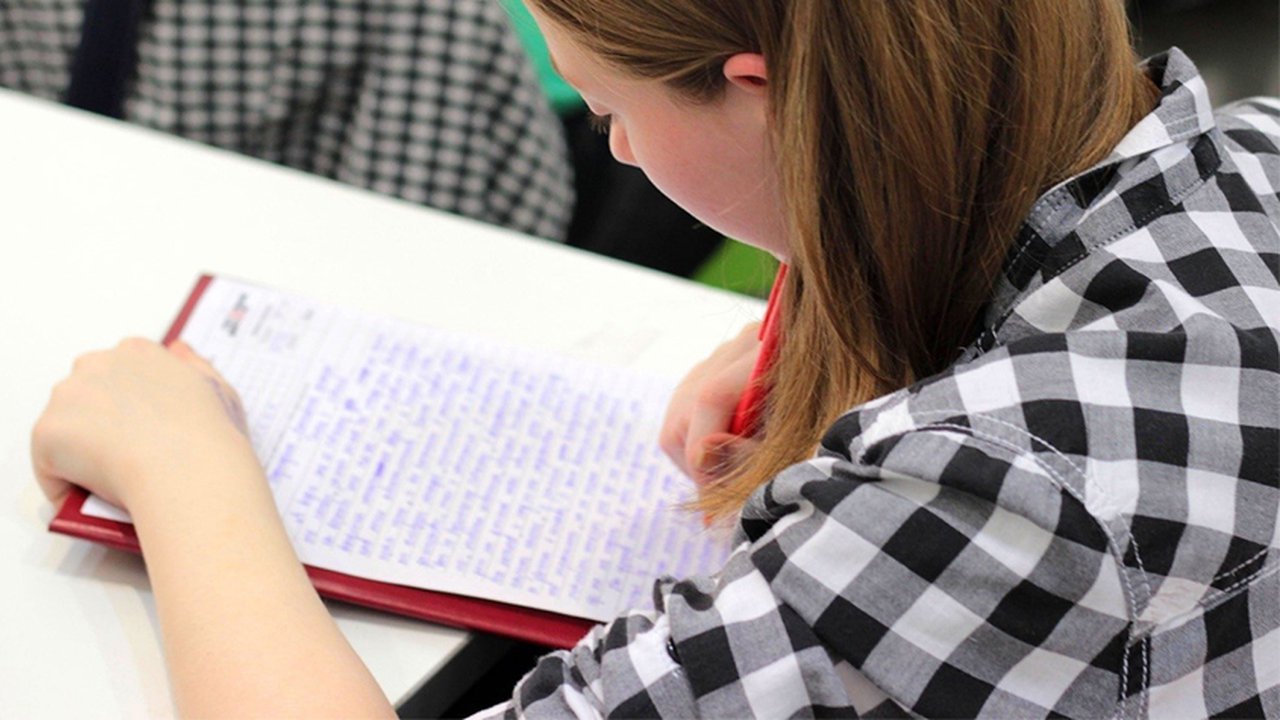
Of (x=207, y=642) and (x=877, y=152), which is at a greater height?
(x=877, y=152)

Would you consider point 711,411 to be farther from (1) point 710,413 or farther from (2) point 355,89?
(2) point 355,89

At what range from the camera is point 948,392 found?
505 mm

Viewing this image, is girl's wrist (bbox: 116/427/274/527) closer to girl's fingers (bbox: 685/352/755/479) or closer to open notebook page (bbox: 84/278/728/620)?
open notebook page (bbox: 84/278/728/620)

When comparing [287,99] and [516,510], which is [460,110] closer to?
[287,99]

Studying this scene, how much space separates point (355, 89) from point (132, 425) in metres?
0.60

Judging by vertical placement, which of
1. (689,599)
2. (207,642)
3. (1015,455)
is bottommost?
(207,642)

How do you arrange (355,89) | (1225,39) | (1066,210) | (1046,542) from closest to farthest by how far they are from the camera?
(1046,542), (1066,210), (355,89), (1225,39)

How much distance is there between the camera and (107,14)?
118 cm

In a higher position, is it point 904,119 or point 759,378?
point 904,119

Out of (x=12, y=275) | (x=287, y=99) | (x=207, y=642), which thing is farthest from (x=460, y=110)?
(x=207, y=642)

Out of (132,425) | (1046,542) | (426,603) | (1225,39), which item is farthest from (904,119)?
(1225,39)

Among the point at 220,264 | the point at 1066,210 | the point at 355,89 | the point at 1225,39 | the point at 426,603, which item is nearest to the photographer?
the point at 1066,210

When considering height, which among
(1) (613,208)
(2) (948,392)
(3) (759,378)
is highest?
(2) (948,392)

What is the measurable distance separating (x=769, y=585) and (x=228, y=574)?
305 mm
